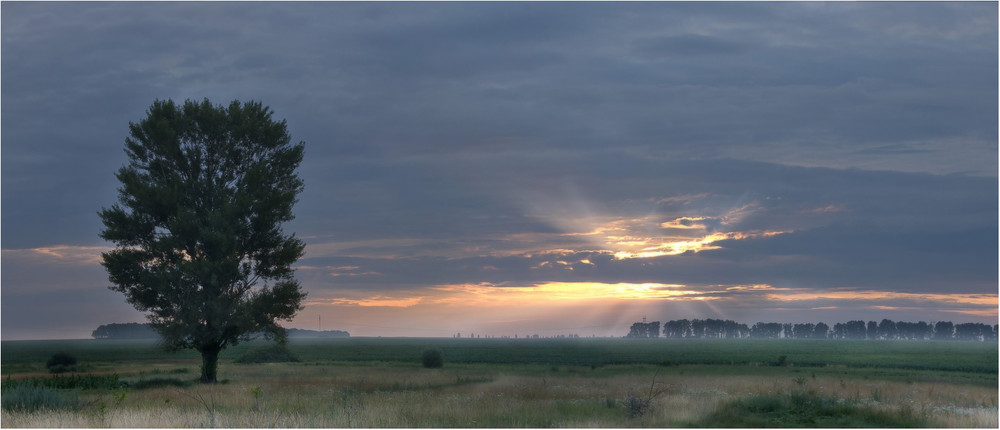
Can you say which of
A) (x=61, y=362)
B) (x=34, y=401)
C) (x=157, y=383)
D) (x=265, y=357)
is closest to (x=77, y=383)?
(x=157, y=383)

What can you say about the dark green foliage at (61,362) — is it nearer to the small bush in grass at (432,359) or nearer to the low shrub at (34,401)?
the small bush in grass at (432,359)

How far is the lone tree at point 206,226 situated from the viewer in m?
33.9

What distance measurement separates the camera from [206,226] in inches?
1339

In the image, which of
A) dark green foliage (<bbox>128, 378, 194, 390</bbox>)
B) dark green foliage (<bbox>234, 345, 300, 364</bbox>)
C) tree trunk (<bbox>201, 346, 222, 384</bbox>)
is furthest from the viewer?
dark green foliage (<bbox>234, 345, 300, 364</bbox>)

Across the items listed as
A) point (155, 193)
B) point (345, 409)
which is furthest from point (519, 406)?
point (155, 193)

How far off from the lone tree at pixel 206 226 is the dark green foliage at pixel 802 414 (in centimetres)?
2208

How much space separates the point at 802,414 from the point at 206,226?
25632mm

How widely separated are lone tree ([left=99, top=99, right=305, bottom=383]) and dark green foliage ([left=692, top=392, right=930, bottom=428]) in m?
22.1

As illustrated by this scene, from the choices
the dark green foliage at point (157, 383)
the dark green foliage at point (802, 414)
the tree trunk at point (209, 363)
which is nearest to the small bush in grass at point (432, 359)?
the tree trunk at point (209, 363)

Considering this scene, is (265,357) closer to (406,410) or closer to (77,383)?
(77,383)

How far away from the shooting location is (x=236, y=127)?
35.3 m

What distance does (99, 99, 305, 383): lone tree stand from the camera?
3388 cm

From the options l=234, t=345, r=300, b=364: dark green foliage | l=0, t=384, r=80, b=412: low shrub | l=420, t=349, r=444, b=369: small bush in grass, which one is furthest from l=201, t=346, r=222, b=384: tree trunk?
l=234, t=345, r=300, b=364: dark green foliage

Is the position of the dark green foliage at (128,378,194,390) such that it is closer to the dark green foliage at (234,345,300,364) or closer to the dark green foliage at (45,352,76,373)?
the dark green foliage at (45,352,76,373)
